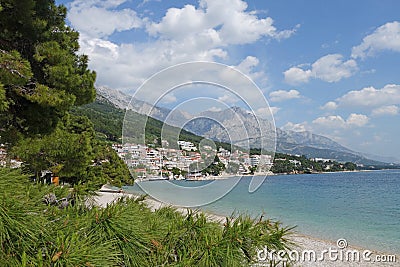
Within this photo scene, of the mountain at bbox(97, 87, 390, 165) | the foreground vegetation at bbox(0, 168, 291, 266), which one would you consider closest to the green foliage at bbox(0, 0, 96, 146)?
the mountain at bbox(97, 87, 390, 165)

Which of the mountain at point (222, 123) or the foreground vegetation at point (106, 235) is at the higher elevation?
the mountain at point (222, 123)

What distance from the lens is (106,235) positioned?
204 cm

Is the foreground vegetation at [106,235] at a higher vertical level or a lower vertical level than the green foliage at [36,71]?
lower

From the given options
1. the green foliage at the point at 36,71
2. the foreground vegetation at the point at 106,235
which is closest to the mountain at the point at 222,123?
the green foliage at the point at 36,71

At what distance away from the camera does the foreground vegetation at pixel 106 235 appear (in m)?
1.71

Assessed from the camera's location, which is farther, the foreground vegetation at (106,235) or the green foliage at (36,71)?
the green foliage at (36,71)

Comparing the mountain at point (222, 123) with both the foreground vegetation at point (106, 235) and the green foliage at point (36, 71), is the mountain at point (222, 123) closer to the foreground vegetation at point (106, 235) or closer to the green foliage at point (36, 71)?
the green foliage at point (36, 71)

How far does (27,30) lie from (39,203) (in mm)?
4620

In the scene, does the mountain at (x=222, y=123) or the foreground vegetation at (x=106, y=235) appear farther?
the mountain at (x=222, y=123)

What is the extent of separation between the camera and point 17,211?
1.77 m

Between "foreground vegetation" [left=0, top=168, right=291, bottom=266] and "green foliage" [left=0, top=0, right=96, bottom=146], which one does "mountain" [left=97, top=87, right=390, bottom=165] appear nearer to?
"green foliage" [left=0, top=0, right=96, bottom=146]

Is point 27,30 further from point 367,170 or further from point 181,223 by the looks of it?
point 367,170

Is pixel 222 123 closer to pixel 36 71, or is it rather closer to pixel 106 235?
pixel 36 71

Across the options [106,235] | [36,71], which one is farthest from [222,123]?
[106,235]
